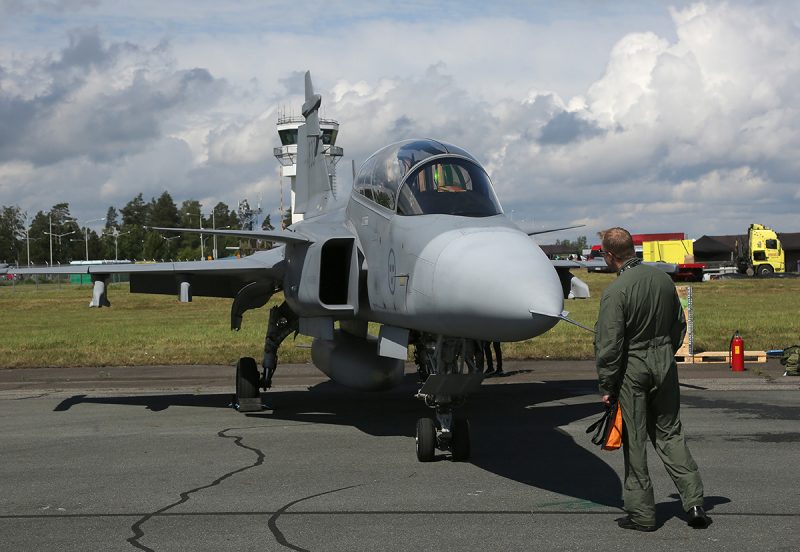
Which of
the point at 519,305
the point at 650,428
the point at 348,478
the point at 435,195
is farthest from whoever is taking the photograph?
the point at 435,195

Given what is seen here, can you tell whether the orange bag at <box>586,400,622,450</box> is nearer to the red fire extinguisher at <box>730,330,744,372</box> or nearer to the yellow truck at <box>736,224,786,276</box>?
the red fire extinguisher at <box>730,330,744,372</box>

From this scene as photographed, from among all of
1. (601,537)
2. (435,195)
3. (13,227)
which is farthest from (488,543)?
(13,227)

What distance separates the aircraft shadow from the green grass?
198 centimetres

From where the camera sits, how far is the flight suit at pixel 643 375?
6.35m

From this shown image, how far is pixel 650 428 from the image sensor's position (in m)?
6.65

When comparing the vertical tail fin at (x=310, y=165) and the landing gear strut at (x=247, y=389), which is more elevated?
the vertical tail fin at (x=310, y=165)

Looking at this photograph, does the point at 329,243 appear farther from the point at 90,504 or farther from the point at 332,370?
the point at 90,504

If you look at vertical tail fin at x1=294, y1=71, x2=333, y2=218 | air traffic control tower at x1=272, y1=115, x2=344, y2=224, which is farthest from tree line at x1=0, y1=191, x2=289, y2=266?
vertical tail fin at x1=294, y1=71, x2=333, y2=218

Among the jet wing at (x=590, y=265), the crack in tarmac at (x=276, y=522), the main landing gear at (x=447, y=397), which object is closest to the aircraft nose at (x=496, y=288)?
the main landing gear at (x=447, y=397)

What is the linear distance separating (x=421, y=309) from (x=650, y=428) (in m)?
2.68

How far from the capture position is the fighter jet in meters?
7.57

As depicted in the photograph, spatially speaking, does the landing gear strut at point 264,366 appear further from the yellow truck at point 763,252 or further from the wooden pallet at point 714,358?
the yellow truck at point 763,252

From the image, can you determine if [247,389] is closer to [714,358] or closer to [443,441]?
[443,441]

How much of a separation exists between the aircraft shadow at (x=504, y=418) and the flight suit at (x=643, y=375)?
0.80 meters
